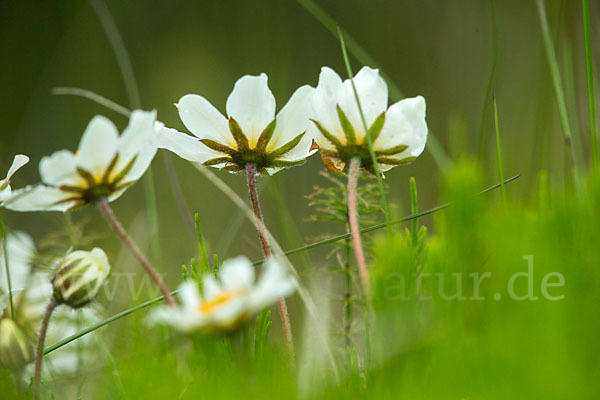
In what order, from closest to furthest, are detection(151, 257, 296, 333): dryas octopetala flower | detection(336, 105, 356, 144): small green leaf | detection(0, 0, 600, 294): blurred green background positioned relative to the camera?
detection(151, 257, 296, 333): dryas octopetala flower
detection(336, 105, 356, 144): small green leaf
detection(0, 0, 600, 294): blurred green background

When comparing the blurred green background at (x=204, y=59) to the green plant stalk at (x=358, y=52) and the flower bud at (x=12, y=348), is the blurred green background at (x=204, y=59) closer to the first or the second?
the green plant stalk at (x=358, y=52)

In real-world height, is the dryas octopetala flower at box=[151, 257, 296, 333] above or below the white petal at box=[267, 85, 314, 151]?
below

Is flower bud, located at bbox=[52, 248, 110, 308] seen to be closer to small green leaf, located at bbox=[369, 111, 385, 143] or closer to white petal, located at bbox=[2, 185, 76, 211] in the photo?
white petal, located at bbox=[2, 185, 76, 211]

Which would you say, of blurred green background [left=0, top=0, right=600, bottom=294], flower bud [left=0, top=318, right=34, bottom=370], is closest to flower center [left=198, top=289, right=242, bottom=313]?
flower bud [left=0, top=318, right=34, bottom=370]

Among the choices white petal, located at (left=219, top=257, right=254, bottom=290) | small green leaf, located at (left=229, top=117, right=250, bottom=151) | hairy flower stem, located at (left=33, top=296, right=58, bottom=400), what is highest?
small green leaf, located at (left=229, top=117, right=250, bottom=151)

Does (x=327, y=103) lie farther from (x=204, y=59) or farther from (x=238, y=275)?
(x=204, y=59)
